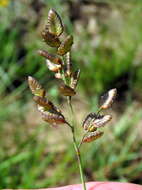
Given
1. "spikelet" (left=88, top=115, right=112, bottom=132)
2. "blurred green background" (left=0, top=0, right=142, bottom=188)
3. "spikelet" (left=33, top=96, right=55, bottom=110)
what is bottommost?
"spikelet" (left=88, top=115, right=112, bottom=132)

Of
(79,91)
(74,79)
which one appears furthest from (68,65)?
(79,91)

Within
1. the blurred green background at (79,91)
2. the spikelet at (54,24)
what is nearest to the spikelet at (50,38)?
the spikelet at (54,24)

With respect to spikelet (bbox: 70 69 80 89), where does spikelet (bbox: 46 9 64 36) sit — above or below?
above

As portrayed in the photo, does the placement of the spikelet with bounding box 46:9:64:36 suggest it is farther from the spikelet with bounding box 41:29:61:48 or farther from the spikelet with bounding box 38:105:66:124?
the spikelet with bounding box 38:105:66:124

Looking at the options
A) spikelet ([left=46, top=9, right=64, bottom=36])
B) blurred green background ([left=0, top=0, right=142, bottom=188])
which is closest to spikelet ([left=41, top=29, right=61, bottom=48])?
spikelet ([left=46, top=9, right=64, bottom=36])

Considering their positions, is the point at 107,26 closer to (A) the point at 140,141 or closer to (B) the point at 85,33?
(B) the point at 85,33

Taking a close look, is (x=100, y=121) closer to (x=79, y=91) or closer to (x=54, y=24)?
(x=54, y=24)
